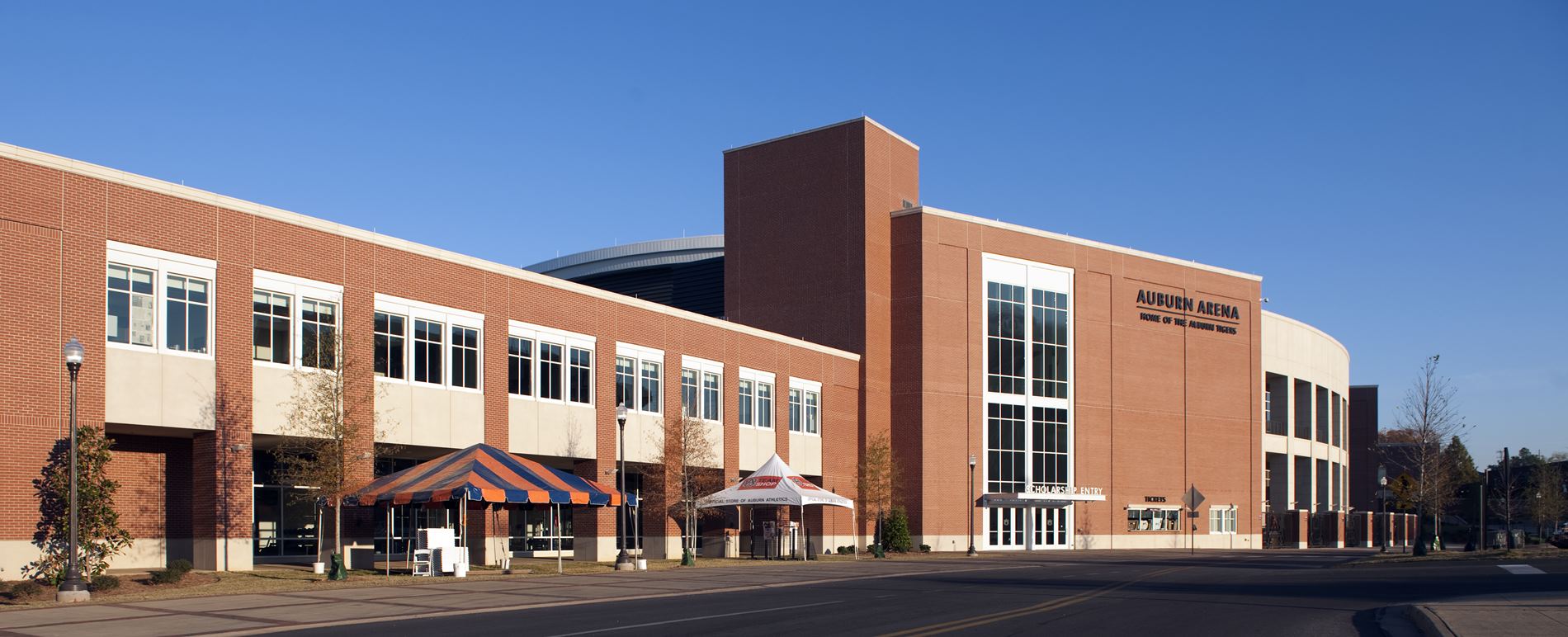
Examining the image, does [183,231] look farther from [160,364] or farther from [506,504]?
[506,504]

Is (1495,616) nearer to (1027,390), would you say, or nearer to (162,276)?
(162,276)

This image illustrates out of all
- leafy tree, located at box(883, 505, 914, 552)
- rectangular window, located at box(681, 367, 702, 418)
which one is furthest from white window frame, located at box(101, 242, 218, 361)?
leafy tree, located at box(883, 505, 914, 552)

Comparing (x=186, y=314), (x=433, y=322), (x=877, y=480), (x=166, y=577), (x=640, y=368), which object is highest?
(x=433, y=322)

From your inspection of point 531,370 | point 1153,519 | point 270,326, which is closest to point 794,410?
point 531,370

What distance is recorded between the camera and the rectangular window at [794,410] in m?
58.2

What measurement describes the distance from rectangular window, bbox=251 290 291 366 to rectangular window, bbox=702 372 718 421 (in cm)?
2031

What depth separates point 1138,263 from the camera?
7294cm

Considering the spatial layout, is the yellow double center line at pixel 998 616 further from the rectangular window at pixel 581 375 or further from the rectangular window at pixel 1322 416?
the rectangular window at pixel 1322 416

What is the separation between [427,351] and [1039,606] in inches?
904

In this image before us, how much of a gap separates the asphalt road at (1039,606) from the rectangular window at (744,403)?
1750 centimetres

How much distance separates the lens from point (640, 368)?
49.0 metres

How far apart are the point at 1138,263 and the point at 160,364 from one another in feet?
179

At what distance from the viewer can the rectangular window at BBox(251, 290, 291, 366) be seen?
112 feet

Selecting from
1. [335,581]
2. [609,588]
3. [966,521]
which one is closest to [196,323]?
[335,581]
